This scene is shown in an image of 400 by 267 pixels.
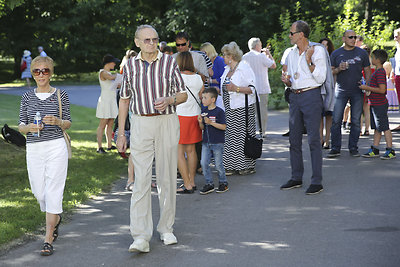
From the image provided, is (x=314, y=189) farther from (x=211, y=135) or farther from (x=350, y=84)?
(x=350, y=84)

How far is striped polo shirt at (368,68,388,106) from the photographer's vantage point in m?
10.8

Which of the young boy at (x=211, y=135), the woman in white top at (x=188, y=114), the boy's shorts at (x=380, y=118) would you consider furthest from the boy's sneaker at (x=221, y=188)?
the boy's shorts at (x=380, y=118)

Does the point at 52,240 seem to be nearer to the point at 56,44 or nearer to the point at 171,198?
the point at 171,198

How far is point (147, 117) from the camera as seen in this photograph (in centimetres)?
612

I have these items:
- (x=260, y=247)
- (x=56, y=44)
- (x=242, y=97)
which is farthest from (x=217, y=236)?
(x=56, y=44)

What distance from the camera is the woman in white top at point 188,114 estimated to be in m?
8.62

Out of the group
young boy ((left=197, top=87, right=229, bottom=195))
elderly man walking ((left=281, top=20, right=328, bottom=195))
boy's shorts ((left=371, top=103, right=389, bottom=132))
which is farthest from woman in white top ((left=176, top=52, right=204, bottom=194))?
boy's shorts ((left=371, top=103, right=389, bottom=132))

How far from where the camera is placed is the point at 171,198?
20.9ft

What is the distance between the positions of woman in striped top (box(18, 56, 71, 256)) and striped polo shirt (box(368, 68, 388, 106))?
249 inches

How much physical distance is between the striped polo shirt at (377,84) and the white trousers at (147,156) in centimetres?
565

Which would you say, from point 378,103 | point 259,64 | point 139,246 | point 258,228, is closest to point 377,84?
point 378,103

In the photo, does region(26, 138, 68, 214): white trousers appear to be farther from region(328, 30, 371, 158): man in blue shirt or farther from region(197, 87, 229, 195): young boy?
region(328, 30, 371, 158): man in blue shirt

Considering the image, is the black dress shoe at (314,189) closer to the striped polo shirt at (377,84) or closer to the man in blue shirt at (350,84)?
the man in blue shirt at (350,84)

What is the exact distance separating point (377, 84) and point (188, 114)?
3845mm
